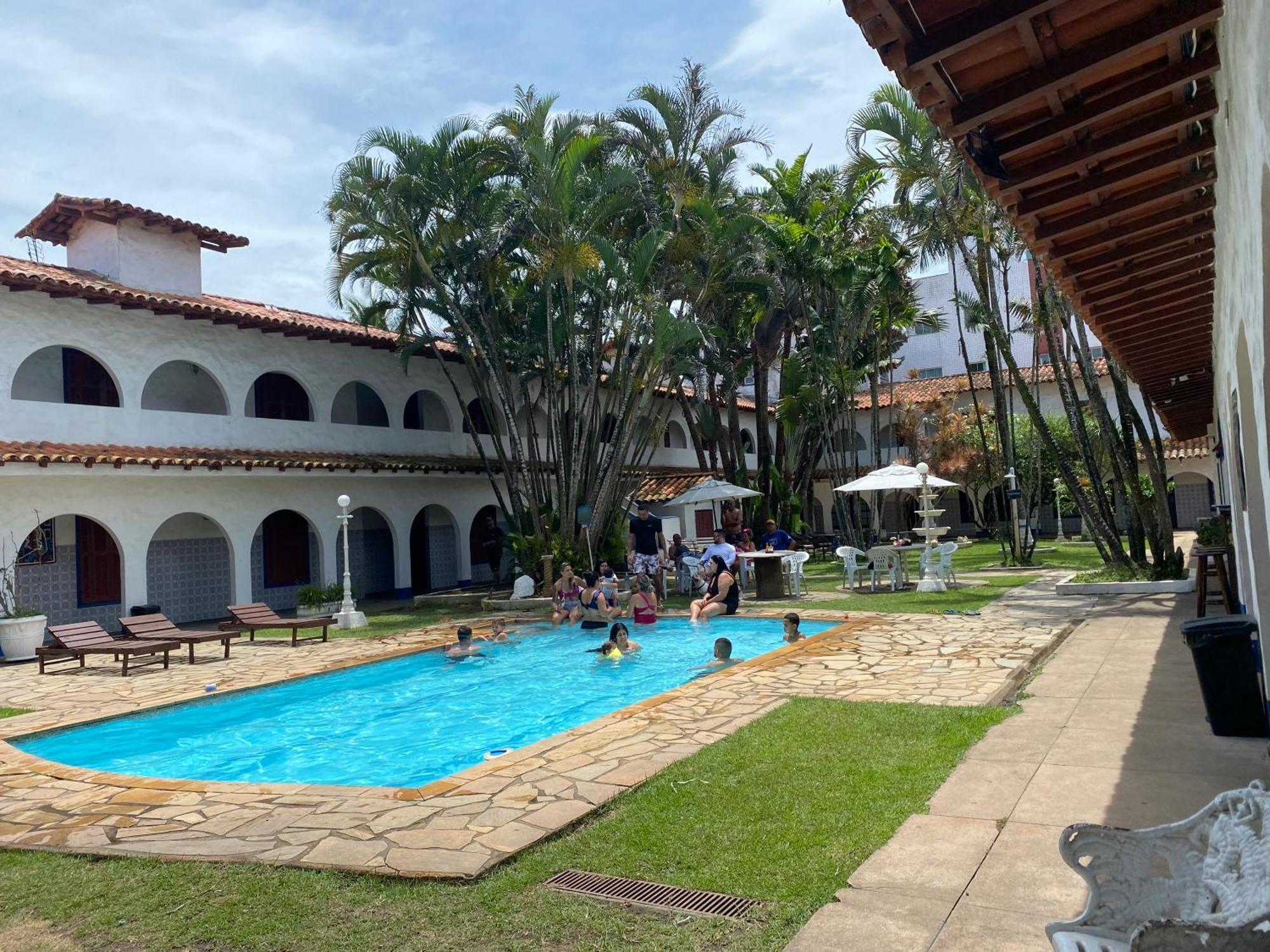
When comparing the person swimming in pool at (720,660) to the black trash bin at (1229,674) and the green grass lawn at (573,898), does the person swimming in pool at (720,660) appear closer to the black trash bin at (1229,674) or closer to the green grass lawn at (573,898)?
the green grass lawn at (573,898)

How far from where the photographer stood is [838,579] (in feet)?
67.9

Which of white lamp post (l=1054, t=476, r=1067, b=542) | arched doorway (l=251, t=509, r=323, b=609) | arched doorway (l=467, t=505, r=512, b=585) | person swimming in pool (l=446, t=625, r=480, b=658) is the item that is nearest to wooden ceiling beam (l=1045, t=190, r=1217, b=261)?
person swimming in pool (l=446, t=625, r=480, b=658)

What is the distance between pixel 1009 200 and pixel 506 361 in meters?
17.6

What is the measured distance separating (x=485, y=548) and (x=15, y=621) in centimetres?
1314

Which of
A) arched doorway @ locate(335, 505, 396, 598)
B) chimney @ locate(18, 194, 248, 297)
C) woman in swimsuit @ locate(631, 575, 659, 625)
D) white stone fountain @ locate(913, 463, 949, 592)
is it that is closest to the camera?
woman in swimsuit @ locate(631, 575, 659, 625)

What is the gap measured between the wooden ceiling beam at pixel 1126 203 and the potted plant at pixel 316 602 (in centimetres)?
1682

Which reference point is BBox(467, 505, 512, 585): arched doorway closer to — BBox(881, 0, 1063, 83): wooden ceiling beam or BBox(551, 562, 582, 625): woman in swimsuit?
BBox(551, 562, 582, 625): woman in swimsuit

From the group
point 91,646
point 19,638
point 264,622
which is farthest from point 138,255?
point 91,646

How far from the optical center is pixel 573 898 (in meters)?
4.12

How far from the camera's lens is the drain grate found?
3.92 meters

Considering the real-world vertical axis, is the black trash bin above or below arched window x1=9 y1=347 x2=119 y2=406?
below

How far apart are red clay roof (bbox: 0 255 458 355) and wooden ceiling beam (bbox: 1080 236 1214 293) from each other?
1629 centimetres

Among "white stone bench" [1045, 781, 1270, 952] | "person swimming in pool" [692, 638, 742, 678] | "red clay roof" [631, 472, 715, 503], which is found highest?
"red clay roof" [631, 472, 715, 503]

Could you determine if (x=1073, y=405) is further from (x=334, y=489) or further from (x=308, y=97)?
(x=334, y=489)
